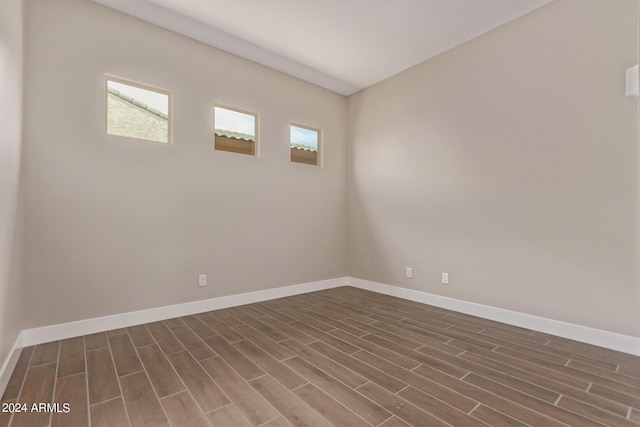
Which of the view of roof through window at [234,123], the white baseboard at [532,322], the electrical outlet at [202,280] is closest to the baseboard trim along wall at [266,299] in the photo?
the white baseboard at [532,322]

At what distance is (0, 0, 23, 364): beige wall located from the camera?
1805mm

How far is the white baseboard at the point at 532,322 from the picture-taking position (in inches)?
93.4

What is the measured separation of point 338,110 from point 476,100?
2173 millimetres

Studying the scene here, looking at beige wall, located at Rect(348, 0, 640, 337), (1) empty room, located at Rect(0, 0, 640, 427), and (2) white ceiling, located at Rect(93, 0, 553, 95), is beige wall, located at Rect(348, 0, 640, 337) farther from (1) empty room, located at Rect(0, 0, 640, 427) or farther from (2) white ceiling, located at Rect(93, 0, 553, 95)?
(2) white ceiling, located at Rect(93, 0, 553, 95)

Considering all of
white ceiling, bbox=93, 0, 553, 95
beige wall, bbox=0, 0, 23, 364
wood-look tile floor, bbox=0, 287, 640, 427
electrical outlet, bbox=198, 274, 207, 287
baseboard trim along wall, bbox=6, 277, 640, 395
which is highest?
white ceiling, bbox=93, 0, 553, 95

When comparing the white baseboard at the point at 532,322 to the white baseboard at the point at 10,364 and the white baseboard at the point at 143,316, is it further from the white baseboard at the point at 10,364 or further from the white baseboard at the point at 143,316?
the white baseboard at the point at 10,364

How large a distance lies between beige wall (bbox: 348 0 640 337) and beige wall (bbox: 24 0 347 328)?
1.61 meters

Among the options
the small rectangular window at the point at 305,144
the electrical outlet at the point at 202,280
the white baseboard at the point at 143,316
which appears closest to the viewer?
the white baseboard at the point at 143,316

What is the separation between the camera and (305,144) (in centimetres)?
453

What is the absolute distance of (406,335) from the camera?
2693 millimetres

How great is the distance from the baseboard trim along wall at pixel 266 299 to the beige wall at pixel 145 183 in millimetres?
86

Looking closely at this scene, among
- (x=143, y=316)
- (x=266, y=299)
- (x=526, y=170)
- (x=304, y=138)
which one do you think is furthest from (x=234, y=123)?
(x=526, y=170)

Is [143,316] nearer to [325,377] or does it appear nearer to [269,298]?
[269,298]

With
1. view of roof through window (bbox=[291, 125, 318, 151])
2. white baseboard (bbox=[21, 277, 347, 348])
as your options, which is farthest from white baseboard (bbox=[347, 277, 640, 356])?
view of roof through window (bbox=[291, 125, 318, 151])
